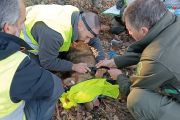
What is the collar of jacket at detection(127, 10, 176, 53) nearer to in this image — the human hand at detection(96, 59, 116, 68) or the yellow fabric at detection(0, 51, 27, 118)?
the human hand at detection(96, 59, 116, 68)

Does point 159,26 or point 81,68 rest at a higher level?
point 159,26

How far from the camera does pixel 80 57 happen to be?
3467 millimetres

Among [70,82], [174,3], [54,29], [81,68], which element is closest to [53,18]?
[54,29]

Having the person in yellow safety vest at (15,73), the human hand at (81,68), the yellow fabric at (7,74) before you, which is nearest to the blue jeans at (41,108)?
the person in yellow safety vest at (15,73)

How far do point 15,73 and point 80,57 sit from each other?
6.97 ft

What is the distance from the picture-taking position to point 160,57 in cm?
188

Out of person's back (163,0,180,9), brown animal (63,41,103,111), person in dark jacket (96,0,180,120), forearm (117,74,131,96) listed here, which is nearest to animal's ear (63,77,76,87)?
brown animal (63,41,103,111)

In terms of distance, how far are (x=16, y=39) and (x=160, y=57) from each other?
153 centimetres

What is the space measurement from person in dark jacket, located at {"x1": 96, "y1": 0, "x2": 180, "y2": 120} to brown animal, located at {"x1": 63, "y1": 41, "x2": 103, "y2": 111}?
103 centimetres

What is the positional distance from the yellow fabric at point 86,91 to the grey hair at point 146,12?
1.22 metres

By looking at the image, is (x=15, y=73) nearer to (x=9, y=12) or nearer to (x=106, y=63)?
(x=9, y=12)

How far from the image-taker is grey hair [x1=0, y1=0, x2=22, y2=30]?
1533 millimetres

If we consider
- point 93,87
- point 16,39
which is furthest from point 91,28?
point 16,39

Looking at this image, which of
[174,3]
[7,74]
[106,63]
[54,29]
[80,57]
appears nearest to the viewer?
[7,74]
